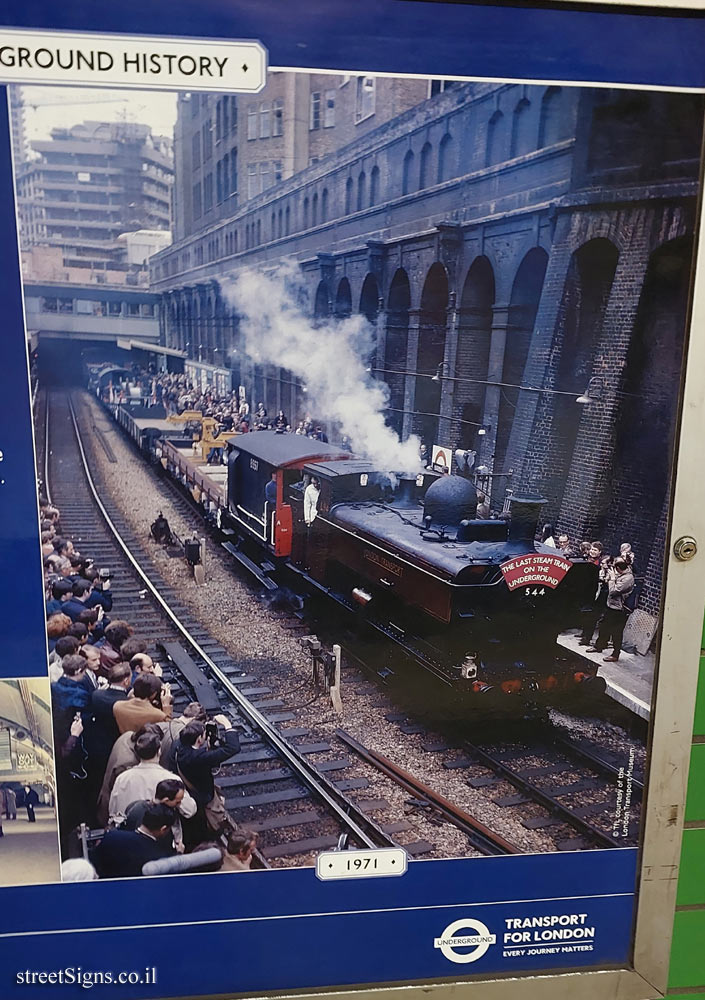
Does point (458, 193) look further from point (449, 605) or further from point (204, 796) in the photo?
point (204, 796)

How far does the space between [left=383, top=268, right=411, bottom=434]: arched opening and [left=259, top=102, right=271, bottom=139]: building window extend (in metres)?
0.55

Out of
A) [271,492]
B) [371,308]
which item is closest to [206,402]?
[271,492]

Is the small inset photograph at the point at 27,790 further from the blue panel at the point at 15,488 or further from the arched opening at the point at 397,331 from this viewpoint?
the arched opening at the point at 397,331

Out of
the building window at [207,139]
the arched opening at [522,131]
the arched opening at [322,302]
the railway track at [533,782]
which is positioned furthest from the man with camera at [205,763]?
the arched opening at [522,131]

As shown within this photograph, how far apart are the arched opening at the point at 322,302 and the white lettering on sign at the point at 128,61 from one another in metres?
0.57

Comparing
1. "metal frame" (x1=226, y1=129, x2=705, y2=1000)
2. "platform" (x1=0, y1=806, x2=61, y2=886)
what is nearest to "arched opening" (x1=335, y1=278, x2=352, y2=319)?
"metal frame" (x1=226, y1=129, x2=705, y2=1000)

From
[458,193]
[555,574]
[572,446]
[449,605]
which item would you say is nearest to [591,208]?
[458,193]

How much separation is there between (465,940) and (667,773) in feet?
2.95

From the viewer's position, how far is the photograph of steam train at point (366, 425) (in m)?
1.87

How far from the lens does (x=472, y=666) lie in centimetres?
215

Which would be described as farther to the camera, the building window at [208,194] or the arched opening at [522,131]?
the building window at [208,194]

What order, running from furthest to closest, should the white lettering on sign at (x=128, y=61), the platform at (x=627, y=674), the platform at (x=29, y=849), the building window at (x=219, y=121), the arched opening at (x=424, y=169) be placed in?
the platform at (x=627, y=674)
the platform at (x=29, y=849)
the arched opening at (x=424, y=169)
the building window at (x=219, y=121)
the white lettering on sign at (x=128, y=61)

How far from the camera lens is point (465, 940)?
2.21 m

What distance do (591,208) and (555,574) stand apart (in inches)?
45.2
